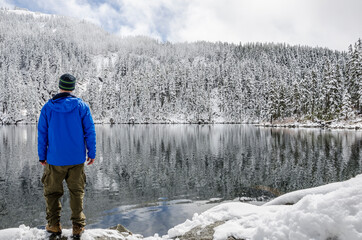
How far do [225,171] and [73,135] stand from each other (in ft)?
54.2

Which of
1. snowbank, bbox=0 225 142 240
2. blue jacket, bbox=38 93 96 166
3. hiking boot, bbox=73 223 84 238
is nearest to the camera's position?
snowbank, bbox=0 225 142 240

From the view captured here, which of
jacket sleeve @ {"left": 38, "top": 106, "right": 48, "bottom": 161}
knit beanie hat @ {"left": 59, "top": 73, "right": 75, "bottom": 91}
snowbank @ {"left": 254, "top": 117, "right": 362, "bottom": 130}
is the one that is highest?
knit beanie hat @ {"left": 59, "top": 73, "right": 75, "bottom": 91}

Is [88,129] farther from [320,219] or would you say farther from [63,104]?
[320,219]

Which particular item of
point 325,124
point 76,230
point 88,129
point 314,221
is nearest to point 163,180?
point 76,230

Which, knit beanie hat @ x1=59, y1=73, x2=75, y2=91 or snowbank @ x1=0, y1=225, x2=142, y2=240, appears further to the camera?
knit beanie hat @ x1=59, y1=73, x2=75, y2=91

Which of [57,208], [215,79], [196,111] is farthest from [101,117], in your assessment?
[57,208]

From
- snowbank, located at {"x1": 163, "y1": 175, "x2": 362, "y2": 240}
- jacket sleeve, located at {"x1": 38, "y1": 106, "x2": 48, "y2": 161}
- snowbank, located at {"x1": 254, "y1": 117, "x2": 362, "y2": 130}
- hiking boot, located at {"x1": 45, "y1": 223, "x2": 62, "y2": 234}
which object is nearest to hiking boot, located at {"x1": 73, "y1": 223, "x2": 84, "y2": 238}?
hiking boot, located at {"x1": 45, "y1": 223, "x2": 62, "y2": 234}

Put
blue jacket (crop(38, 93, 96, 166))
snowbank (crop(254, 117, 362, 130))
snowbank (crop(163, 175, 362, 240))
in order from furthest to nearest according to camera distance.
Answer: snowbank (crop(254, 117, 362, 130)) < blue jacket (crop(38, 93, 96, 166)) < snowbank (crop(163, 175, 362, 240))

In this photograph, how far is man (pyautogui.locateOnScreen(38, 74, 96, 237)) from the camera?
184 inches

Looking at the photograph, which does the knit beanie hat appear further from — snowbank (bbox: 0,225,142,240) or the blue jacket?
snowbank (bbox: 0,225,142,240)

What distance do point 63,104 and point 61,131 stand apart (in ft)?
1.77

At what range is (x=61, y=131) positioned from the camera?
4.71m

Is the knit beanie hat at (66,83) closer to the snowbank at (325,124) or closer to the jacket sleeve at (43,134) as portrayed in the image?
the jacket sleeve at (43,134)

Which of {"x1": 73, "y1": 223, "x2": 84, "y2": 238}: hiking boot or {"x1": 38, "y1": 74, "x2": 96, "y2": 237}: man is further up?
{"x1": 38, "y1": 74, "x2": 96, "y2": 237}: man
